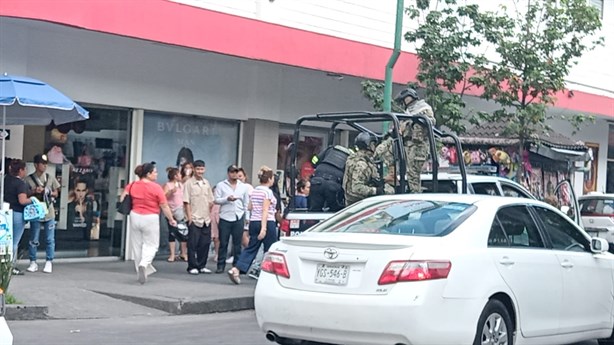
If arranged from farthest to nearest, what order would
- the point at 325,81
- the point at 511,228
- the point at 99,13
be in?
the point at 325,81, the point at 99,13, the point at 511,228

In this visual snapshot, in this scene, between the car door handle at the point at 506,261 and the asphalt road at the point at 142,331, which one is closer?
the car door handle at the point at 506,261

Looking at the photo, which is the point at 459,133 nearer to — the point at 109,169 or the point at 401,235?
the point at 109,169

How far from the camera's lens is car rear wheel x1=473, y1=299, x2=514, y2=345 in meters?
7.35

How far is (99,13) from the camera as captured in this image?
13609mm

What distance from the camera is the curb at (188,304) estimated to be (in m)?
11.7

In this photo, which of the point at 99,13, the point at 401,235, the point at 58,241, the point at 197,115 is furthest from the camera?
the point at 197,115

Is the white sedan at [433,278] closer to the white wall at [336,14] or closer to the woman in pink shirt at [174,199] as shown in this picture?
the woman in pink shirt at [174,199]

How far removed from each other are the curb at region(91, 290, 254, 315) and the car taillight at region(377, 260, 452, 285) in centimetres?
503

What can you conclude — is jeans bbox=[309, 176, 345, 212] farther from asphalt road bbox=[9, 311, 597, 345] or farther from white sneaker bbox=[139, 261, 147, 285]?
white sneaker bbox=[139, 261, 147, 285]

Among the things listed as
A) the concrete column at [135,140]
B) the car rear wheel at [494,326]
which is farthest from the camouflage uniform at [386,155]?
the concrete column at [135,140]

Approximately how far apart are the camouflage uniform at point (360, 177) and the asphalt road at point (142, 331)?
1.99 m

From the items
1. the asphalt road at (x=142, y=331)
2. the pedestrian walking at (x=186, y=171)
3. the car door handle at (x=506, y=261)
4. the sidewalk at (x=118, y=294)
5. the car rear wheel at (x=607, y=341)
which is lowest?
the asphalt road at (x=142, y=331)

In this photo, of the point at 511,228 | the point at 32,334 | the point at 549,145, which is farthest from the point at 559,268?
the point at 549,145

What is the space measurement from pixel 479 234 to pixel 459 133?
10.6 meters
